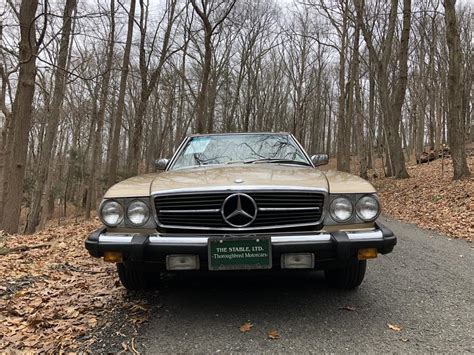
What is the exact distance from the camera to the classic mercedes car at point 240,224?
2.80 metres

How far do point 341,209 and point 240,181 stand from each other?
31.6 inches

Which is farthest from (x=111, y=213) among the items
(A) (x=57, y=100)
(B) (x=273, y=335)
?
(A) (x=57, y=100)

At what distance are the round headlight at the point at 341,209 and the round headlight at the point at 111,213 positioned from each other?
5.35 ft

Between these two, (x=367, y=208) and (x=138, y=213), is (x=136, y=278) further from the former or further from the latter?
(x=367, y=208)

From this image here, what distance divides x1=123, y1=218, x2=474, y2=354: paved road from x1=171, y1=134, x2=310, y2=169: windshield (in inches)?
49.1

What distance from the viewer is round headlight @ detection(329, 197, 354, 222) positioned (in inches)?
119

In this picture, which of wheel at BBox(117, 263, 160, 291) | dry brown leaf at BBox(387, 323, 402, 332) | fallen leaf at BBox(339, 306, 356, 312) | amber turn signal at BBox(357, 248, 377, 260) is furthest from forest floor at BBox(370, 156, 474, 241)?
wheel at BBox(117, 263, 160, 291)

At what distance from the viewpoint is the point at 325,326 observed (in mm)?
2887

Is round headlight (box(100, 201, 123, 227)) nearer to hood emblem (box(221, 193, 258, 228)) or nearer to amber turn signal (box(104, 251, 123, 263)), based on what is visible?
amber turn signal (box(104, 251, 123, 263))

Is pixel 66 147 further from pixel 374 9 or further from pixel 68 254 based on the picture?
pixel 68 254

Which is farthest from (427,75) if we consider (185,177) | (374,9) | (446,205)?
(185,177)

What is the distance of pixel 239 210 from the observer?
9.58ft

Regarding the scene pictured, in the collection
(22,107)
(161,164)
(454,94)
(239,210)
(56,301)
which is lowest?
(56,301)

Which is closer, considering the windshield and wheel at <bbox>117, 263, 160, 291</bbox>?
wheel at <bbox>117, 263, 160, 291</bbox>
